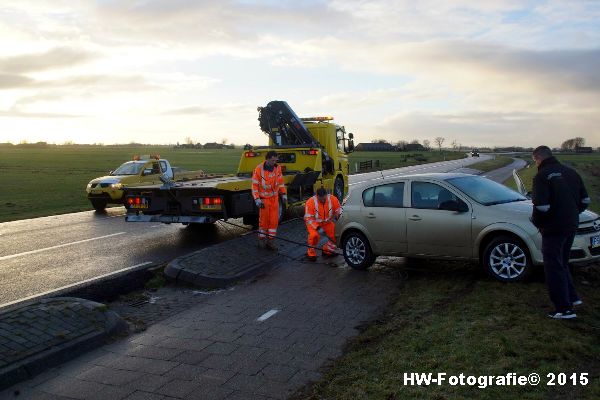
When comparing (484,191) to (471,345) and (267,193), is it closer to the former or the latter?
(471,345)

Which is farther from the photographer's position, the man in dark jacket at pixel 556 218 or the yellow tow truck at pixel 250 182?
the yellow tow truck at pixel 250 182

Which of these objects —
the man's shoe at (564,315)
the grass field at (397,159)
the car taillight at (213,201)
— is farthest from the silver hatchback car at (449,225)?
the grass field at (397,159)

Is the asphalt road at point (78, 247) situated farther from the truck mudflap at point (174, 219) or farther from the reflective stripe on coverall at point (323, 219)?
the reflective stripe on coverall at point (323, 219)

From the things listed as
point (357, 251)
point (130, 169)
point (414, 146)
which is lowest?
point (357, 251)

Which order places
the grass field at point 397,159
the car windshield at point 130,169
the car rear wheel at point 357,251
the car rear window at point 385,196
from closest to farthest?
the car rear window at point 385,196 < the car rear wheel at point 357,251 < the car windshield at point 130,169 < the grass field at point 397,159

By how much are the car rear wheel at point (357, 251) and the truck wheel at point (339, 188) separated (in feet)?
26.4

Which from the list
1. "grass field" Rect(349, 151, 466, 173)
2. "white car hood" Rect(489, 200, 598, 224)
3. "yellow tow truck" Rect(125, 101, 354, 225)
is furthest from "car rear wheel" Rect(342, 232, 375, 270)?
"grass field" Rect(349, 151, 466, 173)

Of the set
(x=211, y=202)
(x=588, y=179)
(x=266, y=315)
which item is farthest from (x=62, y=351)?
(x=588, y=179)

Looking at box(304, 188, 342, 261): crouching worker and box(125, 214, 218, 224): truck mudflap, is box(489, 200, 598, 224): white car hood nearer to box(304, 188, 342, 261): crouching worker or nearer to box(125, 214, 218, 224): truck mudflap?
box(304, 188, 342, 261): crouching worker

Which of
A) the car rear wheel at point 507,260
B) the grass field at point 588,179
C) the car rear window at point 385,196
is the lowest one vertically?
the grass field at point 588,179

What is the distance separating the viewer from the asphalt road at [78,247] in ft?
29.6

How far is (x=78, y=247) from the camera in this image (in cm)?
1174

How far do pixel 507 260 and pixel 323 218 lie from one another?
12.2ft

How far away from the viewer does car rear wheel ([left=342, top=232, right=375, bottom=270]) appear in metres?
9.24
